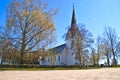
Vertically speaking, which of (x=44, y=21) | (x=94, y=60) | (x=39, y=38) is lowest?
(x=94, y=60)

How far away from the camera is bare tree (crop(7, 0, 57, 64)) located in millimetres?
33734

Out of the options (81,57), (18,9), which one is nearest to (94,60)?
(81,57)

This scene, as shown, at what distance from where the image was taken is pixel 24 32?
34500 millimetres

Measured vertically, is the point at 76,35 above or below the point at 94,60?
above

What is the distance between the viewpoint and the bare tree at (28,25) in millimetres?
33734

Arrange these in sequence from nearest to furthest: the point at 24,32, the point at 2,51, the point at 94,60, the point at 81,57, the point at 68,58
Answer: the point at 2,51 < the point at 24,32 < the point at 81,57 < the point at 94,60 < the point at 68,58

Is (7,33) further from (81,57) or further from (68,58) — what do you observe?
(68,58)

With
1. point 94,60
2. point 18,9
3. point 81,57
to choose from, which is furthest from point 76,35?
point 18,9

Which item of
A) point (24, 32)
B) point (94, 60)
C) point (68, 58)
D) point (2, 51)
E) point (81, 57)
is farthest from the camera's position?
point (68, 58)

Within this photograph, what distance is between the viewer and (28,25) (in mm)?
34812

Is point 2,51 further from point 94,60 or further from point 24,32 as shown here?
point 94,60

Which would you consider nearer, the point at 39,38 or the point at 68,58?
the point at 39,38

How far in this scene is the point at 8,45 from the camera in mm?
32656

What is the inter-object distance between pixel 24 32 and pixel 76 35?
17.6 m
